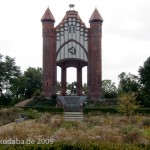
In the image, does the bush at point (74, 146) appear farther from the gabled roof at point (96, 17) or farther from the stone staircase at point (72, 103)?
the gabled roof at point (96, 17)

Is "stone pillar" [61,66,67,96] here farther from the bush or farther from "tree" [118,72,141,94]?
the bush

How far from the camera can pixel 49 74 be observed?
46.9 metres

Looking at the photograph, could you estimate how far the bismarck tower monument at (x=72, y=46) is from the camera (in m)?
46.8

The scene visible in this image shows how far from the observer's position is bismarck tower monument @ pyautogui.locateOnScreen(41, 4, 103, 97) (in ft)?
153

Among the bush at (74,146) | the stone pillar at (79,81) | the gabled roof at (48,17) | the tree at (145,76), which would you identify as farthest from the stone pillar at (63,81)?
the bush at (74,146)

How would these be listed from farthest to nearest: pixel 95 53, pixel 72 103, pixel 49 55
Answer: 1. pixel 95 53
2. pixel 49 55
3. pixel 72 103

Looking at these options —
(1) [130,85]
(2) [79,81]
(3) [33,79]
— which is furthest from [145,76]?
(3) [33,79]

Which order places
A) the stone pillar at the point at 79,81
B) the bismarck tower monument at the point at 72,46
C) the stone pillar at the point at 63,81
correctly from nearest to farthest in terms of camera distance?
the bismarck tower monument at the point at 72,46
the stone pillar at the point at 79,81
the stone pillar at the point at 63,81

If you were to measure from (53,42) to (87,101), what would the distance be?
901cm

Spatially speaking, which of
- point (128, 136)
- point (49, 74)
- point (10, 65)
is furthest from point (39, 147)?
point (10, 65)

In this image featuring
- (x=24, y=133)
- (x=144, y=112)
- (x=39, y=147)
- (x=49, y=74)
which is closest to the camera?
(x=39, y=147)

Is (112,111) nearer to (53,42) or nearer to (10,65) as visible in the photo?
(53,42)

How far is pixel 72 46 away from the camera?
46.8m

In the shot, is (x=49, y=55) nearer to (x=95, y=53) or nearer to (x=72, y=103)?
(x=95, y=53)
